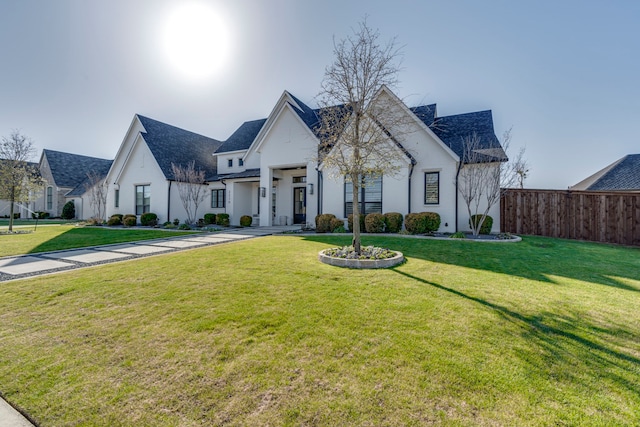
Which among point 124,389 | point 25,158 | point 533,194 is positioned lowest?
point 124,389

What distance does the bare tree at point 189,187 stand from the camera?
1970 cm

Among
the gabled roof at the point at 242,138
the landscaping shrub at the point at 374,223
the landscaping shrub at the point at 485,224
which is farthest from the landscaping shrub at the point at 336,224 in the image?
the gabled roof at the point at 242,138

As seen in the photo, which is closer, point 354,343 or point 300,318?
point 354,343

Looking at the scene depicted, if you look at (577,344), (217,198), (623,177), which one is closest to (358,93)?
(577,344)

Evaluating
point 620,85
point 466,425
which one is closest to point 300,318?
point 466,425

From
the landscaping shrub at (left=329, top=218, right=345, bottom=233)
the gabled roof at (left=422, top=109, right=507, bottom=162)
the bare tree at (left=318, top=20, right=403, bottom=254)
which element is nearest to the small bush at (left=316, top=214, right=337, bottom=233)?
the landscaping shrub at (left=329, top=218, right=345, bottom=233)

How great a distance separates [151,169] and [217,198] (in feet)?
17.5

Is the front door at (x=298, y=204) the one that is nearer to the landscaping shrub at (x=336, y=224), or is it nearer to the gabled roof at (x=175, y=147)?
the landscaping shrub at (x=336, y=224)

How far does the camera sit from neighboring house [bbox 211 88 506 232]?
45.1 feet

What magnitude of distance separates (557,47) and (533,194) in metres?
6.30

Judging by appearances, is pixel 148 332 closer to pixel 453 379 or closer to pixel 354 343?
pixel 354 343

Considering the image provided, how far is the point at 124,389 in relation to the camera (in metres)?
2.44

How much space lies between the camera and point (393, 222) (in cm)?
1327

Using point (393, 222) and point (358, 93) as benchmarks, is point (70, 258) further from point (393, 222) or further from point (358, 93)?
point (393, 222)
